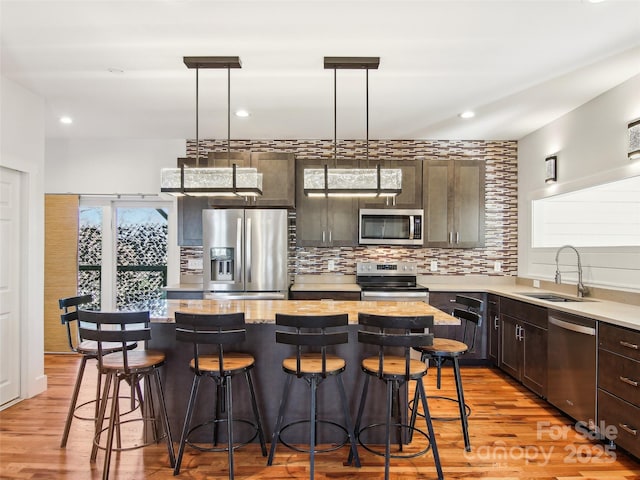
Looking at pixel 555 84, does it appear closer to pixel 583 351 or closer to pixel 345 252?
pixel 583 351

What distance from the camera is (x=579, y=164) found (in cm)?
390

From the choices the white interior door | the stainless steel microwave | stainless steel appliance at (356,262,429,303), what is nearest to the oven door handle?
stainless steel appliance at (356,262,429,303)

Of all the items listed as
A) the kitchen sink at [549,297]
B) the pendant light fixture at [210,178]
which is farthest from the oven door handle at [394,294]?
the pendant light fixture at [210,178]

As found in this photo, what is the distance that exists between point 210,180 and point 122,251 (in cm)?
300

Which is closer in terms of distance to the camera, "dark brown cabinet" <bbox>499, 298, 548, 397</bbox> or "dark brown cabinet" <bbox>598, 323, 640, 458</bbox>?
"dark brown cabinet" <bbox>598, 323, 640, 458</bbox>

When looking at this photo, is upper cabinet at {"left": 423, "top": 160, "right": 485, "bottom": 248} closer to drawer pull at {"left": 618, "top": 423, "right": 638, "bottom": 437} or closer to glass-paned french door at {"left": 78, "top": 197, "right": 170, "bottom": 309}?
drawer pull at {"left": 618, "top": 423, "right": 638, "bottom": 437}

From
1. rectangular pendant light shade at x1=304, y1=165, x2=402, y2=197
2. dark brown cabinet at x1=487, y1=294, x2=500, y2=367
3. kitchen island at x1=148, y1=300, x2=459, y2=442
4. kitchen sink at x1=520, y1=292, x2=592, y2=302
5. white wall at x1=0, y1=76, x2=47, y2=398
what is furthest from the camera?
dark brown cabinet at x1=487, y1=294, x2=500, y2=367

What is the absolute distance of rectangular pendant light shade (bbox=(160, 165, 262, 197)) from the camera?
2.93 meters

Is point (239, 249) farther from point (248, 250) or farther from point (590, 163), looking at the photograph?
point (590, 163)

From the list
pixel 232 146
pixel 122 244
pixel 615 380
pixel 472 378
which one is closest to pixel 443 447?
pixel 615 380

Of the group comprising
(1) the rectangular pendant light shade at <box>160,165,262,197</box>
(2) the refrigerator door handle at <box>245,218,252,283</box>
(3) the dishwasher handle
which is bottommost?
(3) the dishwasher handle

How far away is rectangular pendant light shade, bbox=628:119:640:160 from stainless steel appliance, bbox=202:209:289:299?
122 inches

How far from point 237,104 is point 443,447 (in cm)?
327

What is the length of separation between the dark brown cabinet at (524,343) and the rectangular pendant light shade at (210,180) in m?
2.60
